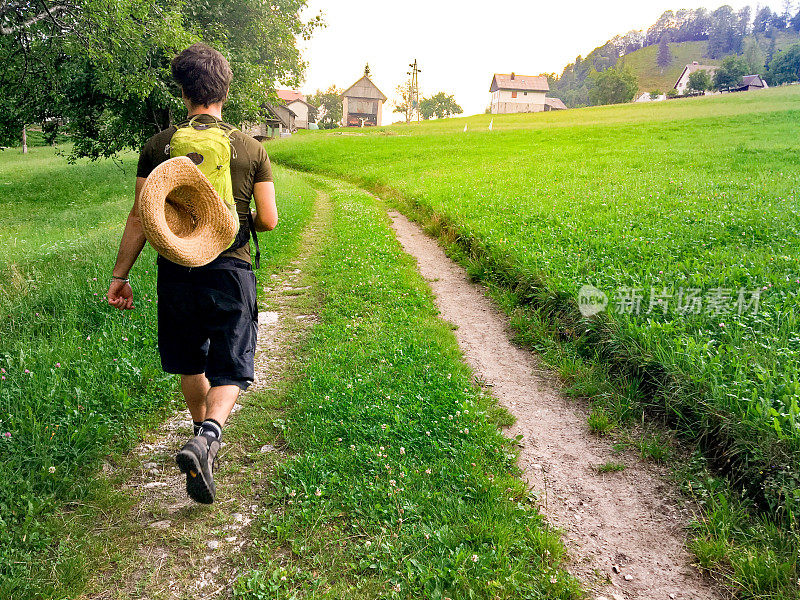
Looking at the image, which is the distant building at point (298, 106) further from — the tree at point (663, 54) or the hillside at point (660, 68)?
the tree at point (663, 54)

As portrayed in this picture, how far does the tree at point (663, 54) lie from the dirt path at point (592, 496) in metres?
205

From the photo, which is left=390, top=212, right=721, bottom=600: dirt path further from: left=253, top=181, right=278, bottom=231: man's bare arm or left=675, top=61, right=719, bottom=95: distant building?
left=675, top=61, right=719, bottom=95: distant building

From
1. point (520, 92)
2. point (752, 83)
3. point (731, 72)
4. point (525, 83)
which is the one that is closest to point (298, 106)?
point (520, 92)

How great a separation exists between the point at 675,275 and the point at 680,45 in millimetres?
216677

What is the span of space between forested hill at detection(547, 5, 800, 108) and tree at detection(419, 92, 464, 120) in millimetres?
35597

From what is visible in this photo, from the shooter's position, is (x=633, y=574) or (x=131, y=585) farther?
(x=633, y=574)

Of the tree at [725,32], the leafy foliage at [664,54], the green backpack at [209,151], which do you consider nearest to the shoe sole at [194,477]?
the green backpack at [209,151]

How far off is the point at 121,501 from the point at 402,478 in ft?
7.03

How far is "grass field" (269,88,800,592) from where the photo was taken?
3959 mm

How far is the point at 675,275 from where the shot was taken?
6785mm

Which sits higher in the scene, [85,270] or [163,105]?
→ [163,105]

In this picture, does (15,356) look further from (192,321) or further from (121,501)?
(192,321)

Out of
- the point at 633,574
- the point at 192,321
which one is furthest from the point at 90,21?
the point at 633,574

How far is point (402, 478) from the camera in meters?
3.79
